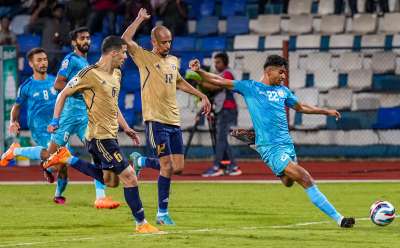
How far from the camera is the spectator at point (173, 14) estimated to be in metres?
29.6

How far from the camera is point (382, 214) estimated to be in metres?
14.2

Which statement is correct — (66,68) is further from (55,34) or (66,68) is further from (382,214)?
(55,34)

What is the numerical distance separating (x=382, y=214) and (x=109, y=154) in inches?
127

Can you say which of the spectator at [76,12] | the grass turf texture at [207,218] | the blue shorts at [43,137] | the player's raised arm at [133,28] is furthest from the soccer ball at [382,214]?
the spectator at [76,12]

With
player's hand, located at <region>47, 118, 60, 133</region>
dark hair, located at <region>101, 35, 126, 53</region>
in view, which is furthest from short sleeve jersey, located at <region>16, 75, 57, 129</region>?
dark hair, located at <region>101, 35, 126, 53</region>

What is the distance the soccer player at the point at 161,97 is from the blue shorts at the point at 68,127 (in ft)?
7.22

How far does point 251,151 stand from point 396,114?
3.41 m

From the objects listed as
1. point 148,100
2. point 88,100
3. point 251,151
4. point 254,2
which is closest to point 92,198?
point 148,100

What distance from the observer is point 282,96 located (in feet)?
49.5

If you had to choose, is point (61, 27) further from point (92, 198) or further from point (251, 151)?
point (92, 198)

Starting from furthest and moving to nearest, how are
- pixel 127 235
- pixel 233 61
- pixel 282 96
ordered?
pixel 233 61 < pixel 282 96 < pixel 127 235

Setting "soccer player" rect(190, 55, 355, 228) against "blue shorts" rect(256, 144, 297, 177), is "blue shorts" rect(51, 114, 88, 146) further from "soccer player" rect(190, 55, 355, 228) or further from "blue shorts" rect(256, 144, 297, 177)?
"blue shorts" rect(256, 144, 297, 177)

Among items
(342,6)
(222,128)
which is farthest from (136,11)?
(222,128)

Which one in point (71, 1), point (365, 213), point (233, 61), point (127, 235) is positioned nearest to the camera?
point (127, 235)
